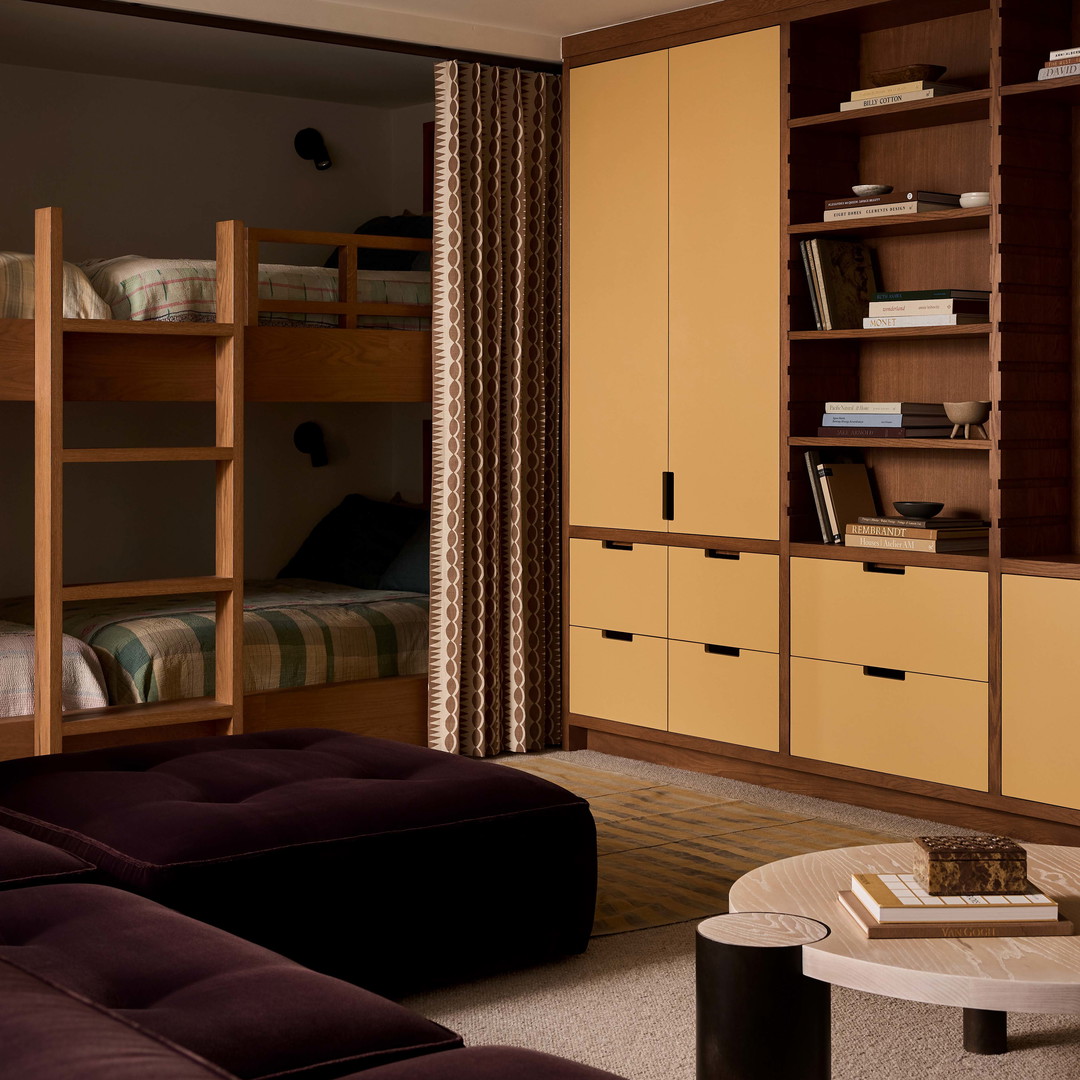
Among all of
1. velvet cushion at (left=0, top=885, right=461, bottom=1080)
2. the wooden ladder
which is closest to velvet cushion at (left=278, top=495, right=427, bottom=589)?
the wooden ladder

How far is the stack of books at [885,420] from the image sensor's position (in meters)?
3.87

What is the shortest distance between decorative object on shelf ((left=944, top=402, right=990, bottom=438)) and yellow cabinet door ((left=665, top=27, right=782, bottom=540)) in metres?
0.50

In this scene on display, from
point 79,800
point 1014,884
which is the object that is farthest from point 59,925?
point 1014,884

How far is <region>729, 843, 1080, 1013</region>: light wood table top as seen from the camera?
1.79 metres

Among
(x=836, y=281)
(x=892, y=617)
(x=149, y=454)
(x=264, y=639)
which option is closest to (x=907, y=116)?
(x=836, y=281)

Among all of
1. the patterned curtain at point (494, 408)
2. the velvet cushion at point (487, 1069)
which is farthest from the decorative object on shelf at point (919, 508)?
the velvet cushion at point (487, 1069)

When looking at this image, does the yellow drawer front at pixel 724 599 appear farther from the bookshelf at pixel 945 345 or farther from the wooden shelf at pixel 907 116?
the wooden shelf at pixel 907 116

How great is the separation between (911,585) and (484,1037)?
73.8 inches

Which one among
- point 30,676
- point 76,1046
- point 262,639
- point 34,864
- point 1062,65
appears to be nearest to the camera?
point 76,1046

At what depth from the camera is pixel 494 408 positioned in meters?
4.68

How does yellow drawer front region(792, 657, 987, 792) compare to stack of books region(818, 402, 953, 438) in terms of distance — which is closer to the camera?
yellow drawer front region(792, 657, 987, 792)

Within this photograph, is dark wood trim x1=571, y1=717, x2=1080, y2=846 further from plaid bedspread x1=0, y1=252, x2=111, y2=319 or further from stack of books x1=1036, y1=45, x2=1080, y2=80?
plaid bedspread x1=0, y1=252, x2=111, y2=319

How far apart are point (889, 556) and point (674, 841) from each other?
928 mm

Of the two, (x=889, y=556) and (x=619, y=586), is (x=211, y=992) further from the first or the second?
(x=619, y=586)
